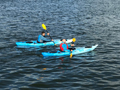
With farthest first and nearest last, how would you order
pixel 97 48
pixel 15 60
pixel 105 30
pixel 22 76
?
1. pixel 105 30
2. pixel 97 48
3. pixel 15 60
4. pixel 22 76

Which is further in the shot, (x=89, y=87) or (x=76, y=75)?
(x=76, y=75)

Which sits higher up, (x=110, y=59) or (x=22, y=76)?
(x=110, y=59)

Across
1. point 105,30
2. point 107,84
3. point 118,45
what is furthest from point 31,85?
point 105,30

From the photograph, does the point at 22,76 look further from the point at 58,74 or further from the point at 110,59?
the point at 110,59

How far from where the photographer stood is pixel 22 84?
13062 mm

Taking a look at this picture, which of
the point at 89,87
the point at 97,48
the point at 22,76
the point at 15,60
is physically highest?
the point at 97,48

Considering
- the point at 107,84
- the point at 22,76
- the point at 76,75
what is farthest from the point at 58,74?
the point at 107,84

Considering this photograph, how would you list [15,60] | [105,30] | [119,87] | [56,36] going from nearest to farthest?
[119,87], [15,60], [56,36], [105,30]

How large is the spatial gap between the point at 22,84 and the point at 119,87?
18.3 ft

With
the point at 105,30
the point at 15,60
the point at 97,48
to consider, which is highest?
the point at 105,30

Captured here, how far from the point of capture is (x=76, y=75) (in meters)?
14.5

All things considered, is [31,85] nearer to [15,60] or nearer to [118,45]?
[15,60]

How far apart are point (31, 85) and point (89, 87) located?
334cm

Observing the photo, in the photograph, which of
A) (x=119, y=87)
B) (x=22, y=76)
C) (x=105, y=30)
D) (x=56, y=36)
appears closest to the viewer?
(x=119, y=87)
